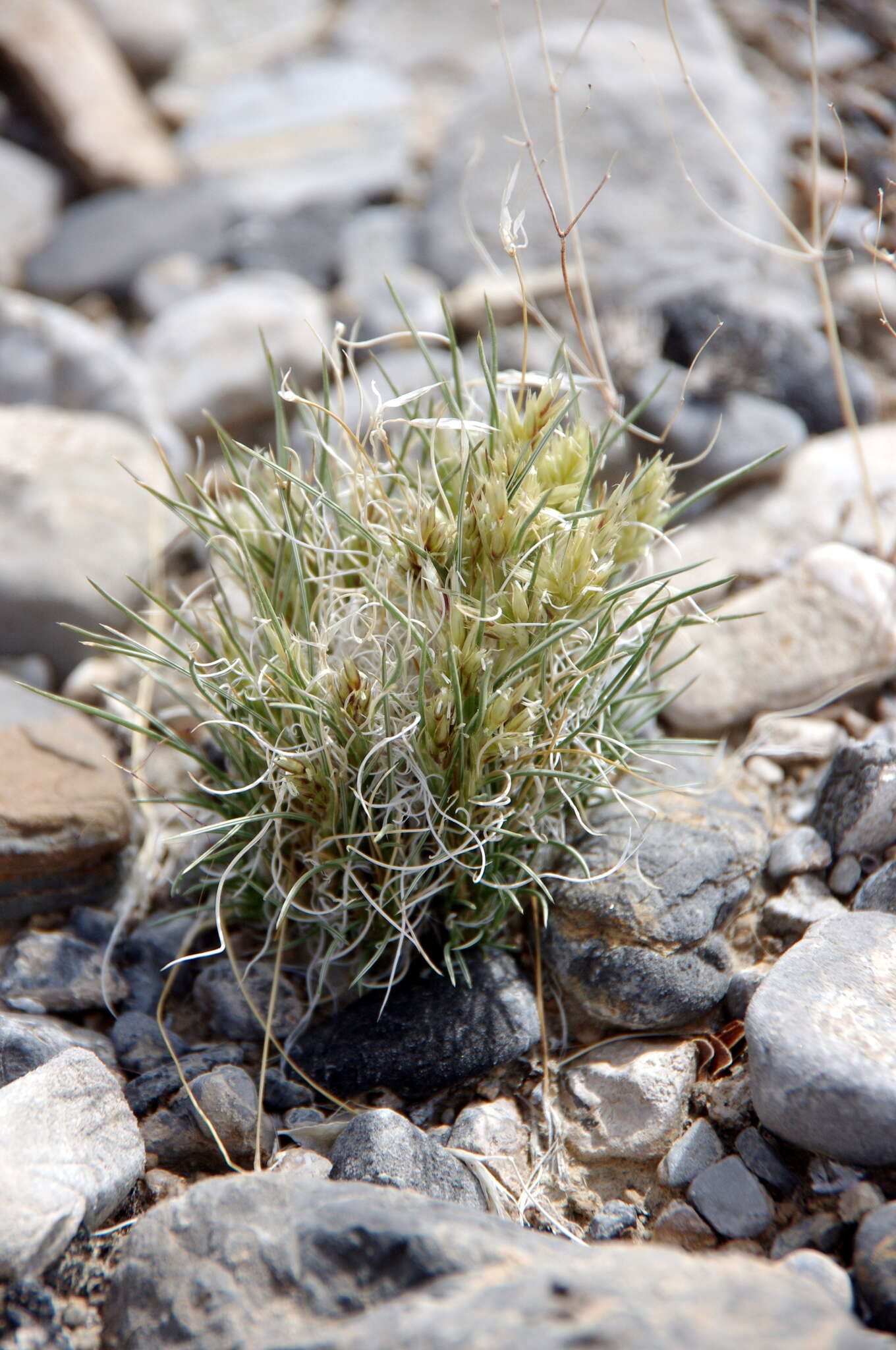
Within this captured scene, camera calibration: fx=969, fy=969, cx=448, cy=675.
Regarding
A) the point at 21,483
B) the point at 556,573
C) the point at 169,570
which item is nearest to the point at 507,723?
the point at 556,573

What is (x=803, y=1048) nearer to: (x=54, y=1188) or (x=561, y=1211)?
(x=561, y=1211)

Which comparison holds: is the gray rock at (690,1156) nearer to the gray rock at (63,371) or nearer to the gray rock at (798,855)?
the gray rock at (798,855)

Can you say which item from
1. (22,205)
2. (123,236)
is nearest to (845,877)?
(123,236)

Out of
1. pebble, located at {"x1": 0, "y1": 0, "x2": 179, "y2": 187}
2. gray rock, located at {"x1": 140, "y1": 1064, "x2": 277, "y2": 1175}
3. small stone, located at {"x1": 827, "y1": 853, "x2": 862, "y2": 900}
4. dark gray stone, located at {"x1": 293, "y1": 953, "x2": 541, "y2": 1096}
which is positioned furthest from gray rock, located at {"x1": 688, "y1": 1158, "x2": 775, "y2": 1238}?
pebble, located at {"x1": 0, "y1": 0, "x2": 179, "y2": 187}

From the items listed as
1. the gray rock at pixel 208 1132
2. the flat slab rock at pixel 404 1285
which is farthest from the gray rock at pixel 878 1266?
the gray rock at pixel 208 1132

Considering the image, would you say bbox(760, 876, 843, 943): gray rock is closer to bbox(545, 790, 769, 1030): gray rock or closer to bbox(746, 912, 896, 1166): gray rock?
bbox(545, 790, 769, 1030): gray rock
